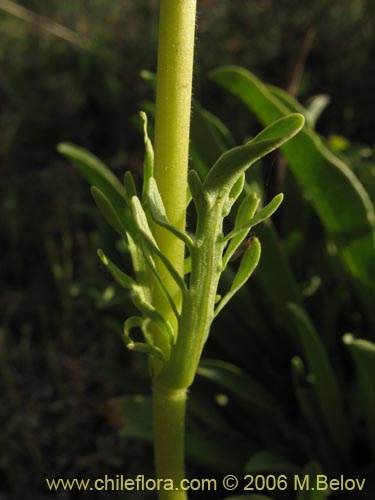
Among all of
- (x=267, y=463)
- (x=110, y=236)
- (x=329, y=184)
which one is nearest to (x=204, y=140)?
(x=329, y=184)

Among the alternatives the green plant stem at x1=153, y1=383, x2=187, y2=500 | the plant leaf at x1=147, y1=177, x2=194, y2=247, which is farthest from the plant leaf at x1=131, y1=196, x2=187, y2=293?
the green plant stem at x1=153, y1=383, x2=187, y2=500

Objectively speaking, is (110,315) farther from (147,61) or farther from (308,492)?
(147,61)

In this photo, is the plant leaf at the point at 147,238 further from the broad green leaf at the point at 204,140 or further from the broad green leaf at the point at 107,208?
the broad green leaf at the point at 204,140

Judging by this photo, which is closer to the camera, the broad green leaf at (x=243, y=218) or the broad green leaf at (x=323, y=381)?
the broad green leaf at (x=243, y=218)

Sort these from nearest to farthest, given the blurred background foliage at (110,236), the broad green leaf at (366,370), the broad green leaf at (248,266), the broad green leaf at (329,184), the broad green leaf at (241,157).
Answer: the broad green leaf at (241,157) → the broad green leaf at (248,266) → the broad green leaf at (366,370) → the broad green leaf at (329,184) → the blurred background foliage at (110,236)

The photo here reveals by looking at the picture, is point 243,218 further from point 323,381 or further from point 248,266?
point 323,381

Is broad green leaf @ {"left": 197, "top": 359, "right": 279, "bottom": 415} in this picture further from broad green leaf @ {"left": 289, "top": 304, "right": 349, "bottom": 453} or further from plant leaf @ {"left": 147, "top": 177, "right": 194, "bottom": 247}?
plant leaf @ {"left": 147, "top": 177, "right": 194, "bottom": 247}
